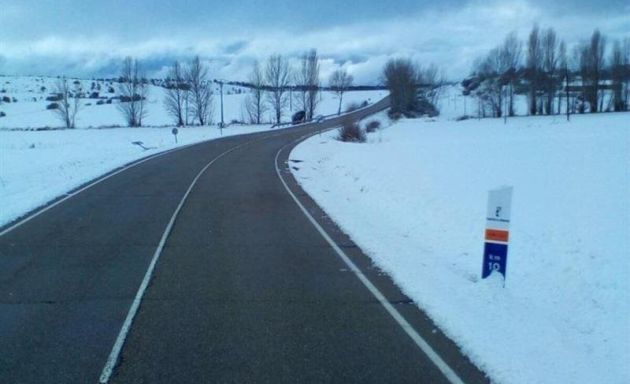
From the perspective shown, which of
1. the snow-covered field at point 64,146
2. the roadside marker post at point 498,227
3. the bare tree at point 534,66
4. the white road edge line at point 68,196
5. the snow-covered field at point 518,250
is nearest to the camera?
the snow-covered field at point 518,250

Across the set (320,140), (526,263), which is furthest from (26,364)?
(320,140)

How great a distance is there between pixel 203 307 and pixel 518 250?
631 cm

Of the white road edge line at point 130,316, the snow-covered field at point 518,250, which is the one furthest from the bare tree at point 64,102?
the white road edge line at point 130,316

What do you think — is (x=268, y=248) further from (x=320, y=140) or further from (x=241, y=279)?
(x=320, y=140)

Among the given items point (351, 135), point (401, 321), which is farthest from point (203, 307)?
point (351, 135)

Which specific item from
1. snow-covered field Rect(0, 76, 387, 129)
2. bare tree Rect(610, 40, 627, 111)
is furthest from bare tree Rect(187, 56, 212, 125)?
bare tree Rect(610, 40, 627, 111)

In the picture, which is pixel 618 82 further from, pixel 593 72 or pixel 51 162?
pixel 51 162

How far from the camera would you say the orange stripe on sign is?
767 cm

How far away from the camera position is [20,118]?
93.2m

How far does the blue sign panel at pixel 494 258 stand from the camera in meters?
7.77

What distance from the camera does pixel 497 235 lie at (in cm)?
771

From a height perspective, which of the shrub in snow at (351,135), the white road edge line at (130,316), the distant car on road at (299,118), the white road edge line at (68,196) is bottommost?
the white road edge line at (130,316)

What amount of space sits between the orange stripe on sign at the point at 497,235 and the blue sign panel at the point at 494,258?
0.30ft

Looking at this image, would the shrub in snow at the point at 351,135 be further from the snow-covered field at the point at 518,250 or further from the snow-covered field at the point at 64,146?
the snow-covered field at the point at 518,250
